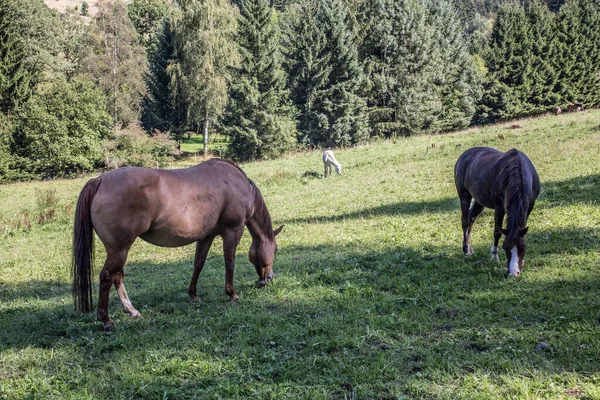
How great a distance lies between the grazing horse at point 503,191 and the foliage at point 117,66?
150 feet

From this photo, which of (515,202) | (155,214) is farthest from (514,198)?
(155,214)

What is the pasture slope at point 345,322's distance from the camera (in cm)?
422

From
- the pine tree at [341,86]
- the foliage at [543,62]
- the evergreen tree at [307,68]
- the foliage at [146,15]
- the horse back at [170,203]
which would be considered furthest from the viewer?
the foliage at [146,15]

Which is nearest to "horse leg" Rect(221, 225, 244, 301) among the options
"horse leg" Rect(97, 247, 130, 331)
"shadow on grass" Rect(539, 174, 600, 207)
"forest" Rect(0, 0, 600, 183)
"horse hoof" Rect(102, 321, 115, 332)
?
"horse leg" Rect(97, 247, 130, 331)

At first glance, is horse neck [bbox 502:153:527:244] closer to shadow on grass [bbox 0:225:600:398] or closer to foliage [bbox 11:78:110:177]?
shadow on grass [bbox 0:225:600:398]

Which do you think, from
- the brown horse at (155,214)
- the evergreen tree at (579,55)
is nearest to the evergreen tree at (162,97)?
the brown horse at (155,214)

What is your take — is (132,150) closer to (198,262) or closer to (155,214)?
(198,262)

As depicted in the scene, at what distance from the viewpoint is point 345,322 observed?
18.6 ft

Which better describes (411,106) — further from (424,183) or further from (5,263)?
(5,263)

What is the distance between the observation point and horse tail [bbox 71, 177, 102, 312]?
570cm

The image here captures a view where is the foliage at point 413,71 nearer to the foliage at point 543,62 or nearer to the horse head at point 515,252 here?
the foliage at point 543,62

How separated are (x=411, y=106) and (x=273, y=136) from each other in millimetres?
14609

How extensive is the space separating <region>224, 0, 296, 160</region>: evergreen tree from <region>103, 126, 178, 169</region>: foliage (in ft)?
24.0

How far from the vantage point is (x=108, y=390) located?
14.0 ft
